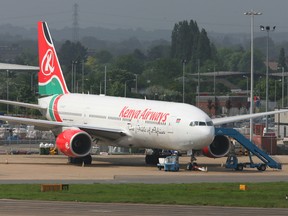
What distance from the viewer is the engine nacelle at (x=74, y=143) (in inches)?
3004

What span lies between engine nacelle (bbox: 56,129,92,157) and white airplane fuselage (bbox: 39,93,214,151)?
3.25 m

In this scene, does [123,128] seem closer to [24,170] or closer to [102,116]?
[102,116]

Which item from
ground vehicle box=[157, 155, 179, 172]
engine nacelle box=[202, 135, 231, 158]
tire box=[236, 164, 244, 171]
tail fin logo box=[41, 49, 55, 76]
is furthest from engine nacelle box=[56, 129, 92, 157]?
tail fin logo box=[41, 49, 55, 76]

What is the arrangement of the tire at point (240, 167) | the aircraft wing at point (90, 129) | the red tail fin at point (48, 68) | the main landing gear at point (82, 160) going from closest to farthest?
1. the tire at point (240, 167)
2. the aircraft wing at point (90, 129)
3. the main landing gear at point (82, 160)
4. the red tail fin at point (48, 68)

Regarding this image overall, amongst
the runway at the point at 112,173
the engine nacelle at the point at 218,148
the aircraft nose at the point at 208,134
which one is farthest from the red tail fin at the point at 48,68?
the aircraft nose at the point at 208,134

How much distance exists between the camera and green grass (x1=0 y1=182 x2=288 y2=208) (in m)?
51.8

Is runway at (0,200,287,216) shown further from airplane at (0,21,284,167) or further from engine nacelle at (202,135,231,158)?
engine nacelle at (202,135,231,158)

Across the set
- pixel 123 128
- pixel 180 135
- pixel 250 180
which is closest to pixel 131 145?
pixel 123 128

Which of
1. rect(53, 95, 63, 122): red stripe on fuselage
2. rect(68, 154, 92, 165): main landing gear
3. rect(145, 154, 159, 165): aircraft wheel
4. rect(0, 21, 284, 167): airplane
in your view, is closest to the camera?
rect(0, 21, 284, 167): airplane

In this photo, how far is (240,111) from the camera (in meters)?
187

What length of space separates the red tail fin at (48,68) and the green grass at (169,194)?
103ft

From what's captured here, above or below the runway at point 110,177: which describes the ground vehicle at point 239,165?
above

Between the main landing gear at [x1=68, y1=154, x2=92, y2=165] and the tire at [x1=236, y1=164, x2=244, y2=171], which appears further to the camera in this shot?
the main landing gear at [x1=68, y1=154, x2=92, y2=165]

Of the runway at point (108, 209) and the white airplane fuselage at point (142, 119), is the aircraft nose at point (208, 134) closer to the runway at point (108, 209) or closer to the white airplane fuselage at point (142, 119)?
the white airplane fuselage at point (142, 119)
